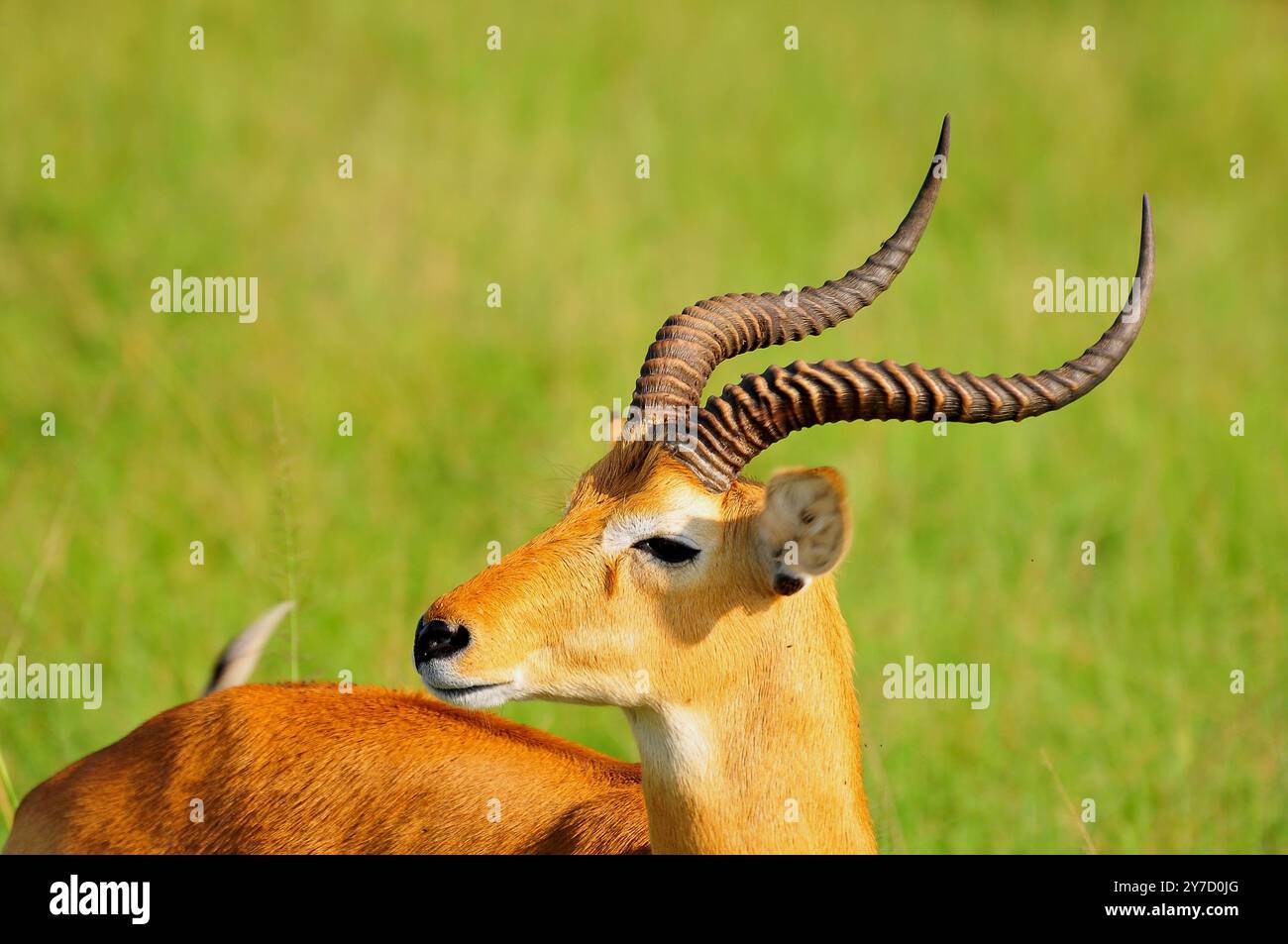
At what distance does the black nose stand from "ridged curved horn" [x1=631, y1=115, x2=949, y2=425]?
2.87 feet

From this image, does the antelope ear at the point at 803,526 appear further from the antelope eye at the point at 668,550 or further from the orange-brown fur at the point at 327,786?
the orange-brown fur at the point at 327,786

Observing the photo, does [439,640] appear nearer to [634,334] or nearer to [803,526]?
[803,526]

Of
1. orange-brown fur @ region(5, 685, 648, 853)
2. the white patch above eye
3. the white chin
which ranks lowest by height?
orange-brown fur @ region(5, 685, 648, 853)

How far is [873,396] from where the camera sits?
432cm

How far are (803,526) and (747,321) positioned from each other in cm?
86

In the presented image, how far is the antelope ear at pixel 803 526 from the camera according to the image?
4.19 m

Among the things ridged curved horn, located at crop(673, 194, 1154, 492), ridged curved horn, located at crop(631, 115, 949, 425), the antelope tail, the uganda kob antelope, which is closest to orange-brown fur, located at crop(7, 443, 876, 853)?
the uganda kob antelope

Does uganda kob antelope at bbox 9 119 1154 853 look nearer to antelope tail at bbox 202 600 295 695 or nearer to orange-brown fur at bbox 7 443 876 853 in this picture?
orange-brown fur at bbox 7 443 876 853

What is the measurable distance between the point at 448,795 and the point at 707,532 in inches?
51.4

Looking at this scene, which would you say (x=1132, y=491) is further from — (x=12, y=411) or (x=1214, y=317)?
(x=12, y=411)

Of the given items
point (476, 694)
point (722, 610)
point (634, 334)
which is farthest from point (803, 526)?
point (634, 334)

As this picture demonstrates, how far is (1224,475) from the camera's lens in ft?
34.2

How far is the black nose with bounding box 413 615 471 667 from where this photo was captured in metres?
4.17
